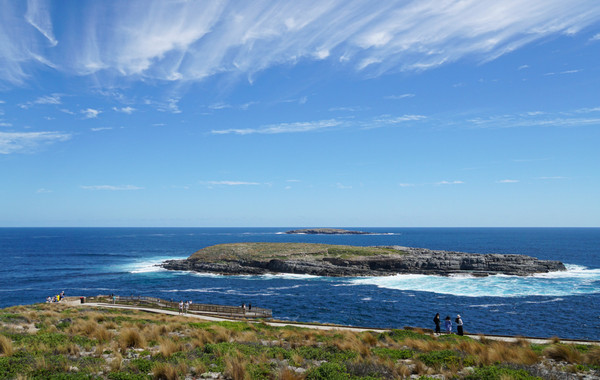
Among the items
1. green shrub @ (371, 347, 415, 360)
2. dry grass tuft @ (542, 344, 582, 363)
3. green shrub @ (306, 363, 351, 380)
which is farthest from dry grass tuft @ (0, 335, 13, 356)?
dry grass tuft @ (542, 344, 582, 363)

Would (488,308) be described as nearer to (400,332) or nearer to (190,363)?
(400,332)

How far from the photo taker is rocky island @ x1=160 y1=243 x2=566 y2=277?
82812mm

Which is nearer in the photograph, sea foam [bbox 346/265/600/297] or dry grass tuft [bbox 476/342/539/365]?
dry grass tuft [bbox 476/342/539/365]

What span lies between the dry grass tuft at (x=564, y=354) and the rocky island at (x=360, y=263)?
217 ft

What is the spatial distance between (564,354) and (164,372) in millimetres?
15739

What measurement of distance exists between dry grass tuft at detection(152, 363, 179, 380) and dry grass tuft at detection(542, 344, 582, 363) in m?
15.2

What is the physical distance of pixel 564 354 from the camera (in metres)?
15.6

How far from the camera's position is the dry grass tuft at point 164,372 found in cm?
1252

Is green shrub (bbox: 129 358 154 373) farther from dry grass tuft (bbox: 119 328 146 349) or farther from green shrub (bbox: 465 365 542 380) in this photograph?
green shrub (bbox: 465 365 542 380)

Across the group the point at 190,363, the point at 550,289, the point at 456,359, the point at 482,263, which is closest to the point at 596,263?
the point at 482,263

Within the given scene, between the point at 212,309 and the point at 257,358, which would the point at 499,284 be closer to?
the point at 212,309

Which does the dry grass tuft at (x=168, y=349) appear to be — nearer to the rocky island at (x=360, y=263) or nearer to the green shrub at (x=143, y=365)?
the green shrub at (x=143, y=365)

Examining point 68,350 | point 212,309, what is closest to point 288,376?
point 68,350

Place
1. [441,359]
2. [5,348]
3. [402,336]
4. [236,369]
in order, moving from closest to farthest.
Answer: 1. [236,369]
2. [5,348]
3. [441,359]
4. [402,336]
